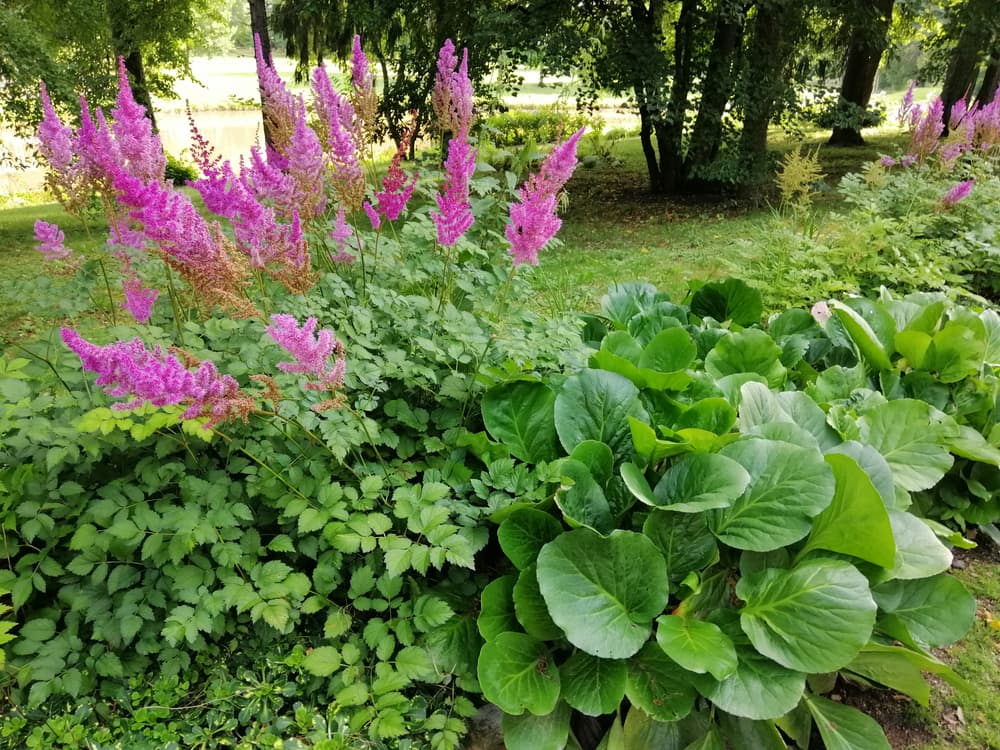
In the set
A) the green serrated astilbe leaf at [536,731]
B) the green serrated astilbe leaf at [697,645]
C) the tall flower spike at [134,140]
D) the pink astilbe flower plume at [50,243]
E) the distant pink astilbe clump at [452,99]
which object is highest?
the distant pink astilbe clump at [452,99]

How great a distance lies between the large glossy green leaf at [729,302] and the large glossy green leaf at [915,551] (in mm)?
1512

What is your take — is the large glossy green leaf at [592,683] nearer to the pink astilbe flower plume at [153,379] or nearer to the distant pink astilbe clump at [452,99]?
the pink astilbe flower plume at [153,379]

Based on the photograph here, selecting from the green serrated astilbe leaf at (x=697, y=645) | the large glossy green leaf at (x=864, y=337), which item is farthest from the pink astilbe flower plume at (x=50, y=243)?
the large glossy green leaf at (x=864, y=337)

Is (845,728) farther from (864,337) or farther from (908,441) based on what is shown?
(864,337)

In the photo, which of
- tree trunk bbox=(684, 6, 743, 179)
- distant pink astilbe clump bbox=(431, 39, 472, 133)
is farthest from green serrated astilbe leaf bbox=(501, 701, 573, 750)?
tree trunk bbox=(684, 6, 743, 179)

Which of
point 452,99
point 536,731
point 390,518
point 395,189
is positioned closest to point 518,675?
point 536,731

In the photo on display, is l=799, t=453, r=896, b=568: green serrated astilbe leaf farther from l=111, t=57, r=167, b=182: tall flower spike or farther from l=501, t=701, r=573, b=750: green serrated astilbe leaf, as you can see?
l=111, t=57, r=167, b=182: tall flower spike

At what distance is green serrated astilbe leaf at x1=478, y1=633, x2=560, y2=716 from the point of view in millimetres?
1771

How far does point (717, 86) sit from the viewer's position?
8789 mm

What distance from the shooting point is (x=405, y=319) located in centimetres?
228

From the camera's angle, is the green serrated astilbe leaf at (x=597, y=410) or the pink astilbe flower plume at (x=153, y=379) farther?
the green serrated astilbe leaf at (x=597, y=410)

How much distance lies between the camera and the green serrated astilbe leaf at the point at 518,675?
5.81 ft

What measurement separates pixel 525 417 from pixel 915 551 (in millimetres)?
1325

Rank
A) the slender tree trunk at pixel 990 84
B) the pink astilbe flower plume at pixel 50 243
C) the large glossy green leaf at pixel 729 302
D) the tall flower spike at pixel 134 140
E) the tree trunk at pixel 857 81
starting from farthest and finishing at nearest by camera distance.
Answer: the tree trunk at pixel 857 81 < the slender tree trunk at pixel 990 84 < the large glossy green leaf at pixel 729 302 < the pink astilbe flower plume at pixel 50 243 < the tall flower spike at pixel 134 140
